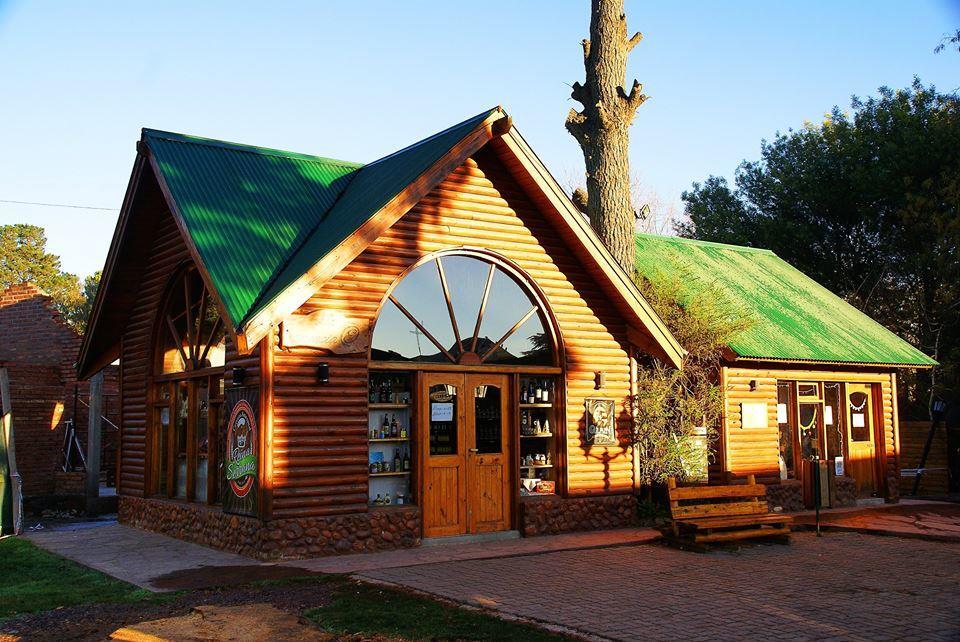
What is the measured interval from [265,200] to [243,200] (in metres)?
0.41

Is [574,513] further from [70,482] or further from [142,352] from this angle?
[70,482]

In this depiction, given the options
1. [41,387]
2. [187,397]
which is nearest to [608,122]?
[187,397]

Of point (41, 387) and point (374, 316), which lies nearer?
point (374, 316)

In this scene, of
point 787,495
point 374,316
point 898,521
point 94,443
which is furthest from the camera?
point 94,443

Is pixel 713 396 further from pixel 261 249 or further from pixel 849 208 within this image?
pixel 849 208

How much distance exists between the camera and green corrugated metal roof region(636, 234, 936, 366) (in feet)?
58.5

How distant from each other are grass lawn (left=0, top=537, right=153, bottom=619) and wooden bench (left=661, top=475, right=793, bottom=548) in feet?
22.8

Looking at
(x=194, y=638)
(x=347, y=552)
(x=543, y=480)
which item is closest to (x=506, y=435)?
(x=543, y=480)

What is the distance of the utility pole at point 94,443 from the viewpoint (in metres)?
18.5

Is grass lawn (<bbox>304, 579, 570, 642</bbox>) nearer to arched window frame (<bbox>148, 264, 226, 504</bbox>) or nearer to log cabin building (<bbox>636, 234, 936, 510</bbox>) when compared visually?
arched window frame (<bbox>148, 264, 226, 504</bbox>)

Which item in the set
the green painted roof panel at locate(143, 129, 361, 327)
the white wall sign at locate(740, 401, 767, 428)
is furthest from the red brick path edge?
the green painted roof panel at locate(143, 129, 361, 327)

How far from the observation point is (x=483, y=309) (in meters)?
14.0

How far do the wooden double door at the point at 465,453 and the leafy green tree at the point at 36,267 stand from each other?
42.6 meters

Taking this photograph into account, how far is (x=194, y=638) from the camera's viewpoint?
777 cm
